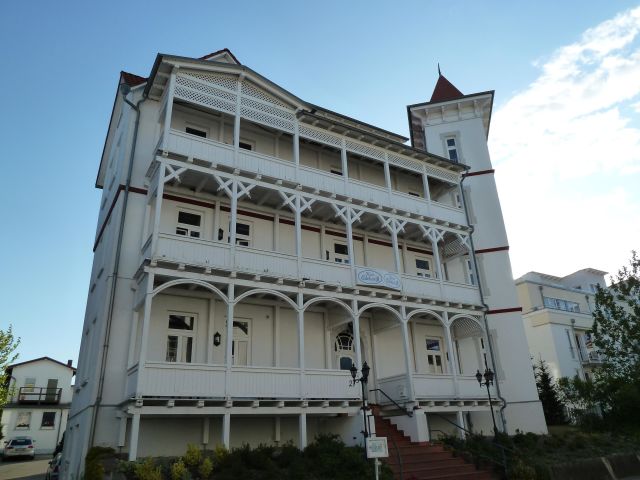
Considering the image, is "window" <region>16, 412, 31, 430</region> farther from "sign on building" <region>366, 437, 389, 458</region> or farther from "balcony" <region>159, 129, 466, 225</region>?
"sign on building" <region>366, 437, 389, 458</region>

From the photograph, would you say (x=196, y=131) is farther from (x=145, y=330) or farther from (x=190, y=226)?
(x=145, y=330)

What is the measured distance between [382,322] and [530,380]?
7.46 meters

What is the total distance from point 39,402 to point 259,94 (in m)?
36.0

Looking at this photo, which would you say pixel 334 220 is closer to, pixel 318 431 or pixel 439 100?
pixel 318 431

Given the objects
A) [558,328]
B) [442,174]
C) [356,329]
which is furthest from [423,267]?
[558,328]

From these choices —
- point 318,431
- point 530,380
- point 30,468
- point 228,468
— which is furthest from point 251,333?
point 30,468

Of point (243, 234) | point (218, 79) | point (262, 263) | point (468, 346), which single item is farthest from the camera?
point (468, 346)

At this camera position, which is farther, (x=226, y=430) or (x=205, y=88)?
(x=205, y=88)

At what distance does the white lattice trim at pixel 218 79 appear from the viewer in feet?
56.7

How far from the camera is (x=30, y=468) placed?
1092 inches

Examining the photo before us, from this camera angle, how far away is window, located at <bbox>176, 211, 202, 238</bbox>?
17016 mm

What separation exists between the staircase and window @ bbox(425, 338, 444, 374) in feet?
16.8

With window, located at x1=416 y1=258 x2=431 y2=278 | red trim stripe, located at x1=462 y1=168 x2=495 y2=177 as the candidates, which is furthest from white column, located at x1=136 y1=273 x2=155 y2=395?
red trim stripe, located at x1=462 y1=168 x2=495 y2=177

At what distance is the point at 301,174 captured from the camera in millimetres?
18547
